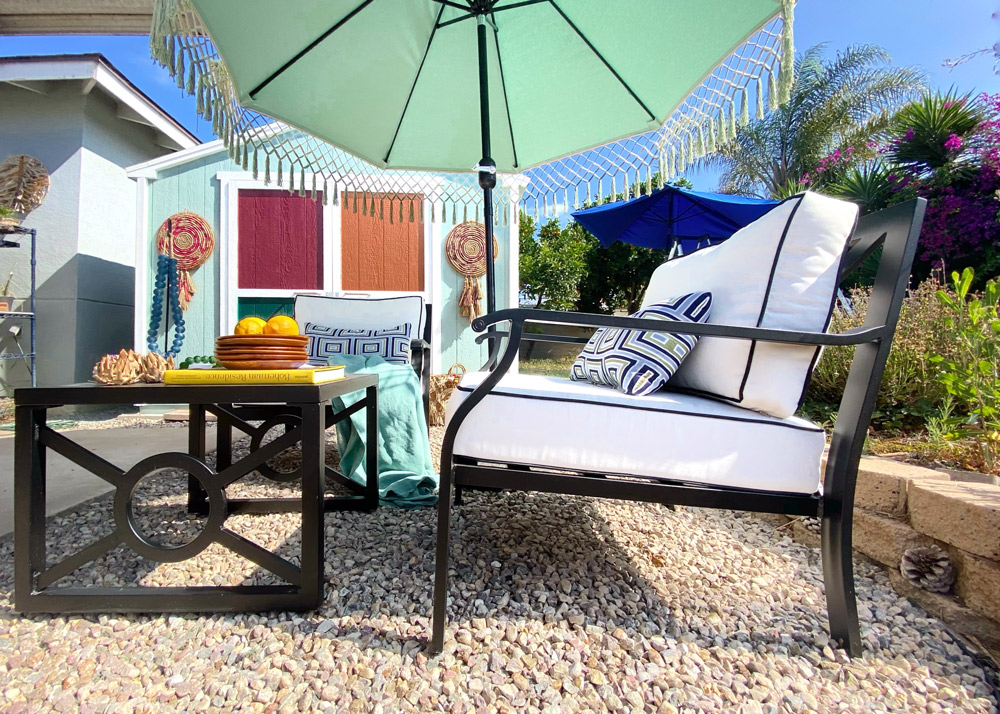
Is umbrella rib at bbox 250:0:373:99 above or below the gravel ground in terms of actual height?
above

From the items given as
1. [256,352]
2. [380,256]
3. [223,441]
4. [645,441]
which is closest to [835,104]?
[380,256]

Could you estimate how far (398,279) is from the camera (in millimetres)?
4855

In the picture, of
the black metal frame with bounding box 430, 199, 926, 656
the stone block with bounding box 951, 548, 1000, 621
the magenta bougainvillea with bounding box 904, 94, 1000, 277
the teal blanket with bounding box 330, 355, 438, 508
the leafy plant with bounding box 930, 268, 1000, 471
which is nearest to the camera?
the black metal frame with bounding box 430, 199, 926, 656

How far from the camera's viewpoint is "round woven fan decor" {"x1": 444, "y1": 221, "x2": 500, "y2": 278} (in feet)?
15.8

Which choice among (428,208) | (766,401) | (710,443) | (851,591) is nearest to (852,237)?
(766,401)

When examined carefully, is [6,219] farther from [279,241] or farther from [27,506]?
[27,506]

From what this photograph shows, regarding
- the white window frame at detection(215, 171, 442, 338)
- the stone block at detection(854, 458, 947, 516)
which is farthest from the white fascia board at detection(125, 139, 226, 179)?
the stone block at detection(854, 458, 947, 516)

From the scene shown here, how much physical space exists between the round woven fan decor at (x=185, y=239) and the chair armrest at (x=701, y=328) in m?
4.61

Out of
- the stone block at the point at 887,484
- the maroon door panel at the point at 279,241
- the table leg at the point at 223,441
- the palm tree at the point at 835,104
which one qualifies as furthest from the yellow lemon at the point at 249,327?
the palm tree at the point at 835,104

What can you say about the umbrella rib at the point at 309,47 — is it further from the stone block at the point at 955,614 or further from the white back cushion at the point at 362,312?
the stone block at the point at 955,614

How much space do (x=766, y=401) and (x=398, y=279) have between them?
4.08 meters

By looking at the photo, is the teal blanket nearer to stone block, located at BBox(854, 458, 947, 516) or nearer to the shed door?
stone block, located at BBox(854, 458, 947, 516)

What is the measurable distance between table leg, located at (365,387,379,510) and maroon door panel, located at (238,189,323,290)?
316cm

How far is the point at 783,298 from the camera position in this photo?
3.94 feet
